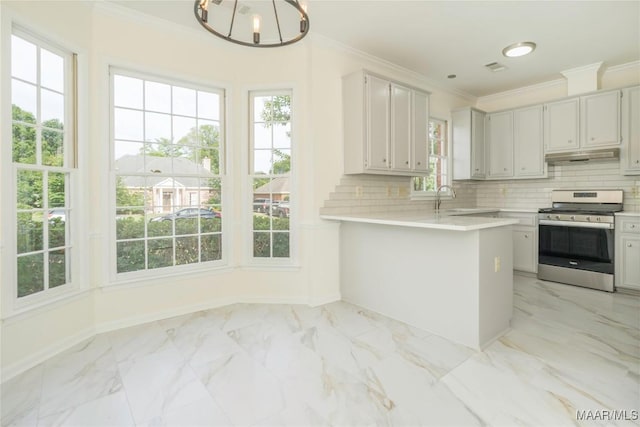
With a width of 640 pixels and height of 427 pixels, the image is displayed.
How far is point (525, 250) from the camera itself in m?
4.69

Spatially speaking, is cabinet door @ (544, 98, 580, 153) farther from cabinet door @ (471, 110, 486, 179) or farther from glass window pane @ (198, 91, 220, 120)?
glass window pane @ (198, 91, 220, 120)

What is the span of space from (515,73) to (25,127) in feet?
17.7

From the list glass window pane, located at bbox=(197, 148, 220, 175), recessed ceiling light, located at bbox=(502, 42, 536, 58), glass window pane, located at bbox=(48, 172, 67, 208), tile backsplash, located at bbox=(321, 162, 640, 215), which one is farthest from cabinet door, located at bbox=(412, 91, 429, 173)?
glass window pane, located at bbox=(48, 172, 67, 208)

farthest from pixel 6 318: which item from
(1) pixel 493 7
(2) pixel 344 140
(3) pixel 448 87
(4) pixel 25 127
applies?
(3) pixel 448 87

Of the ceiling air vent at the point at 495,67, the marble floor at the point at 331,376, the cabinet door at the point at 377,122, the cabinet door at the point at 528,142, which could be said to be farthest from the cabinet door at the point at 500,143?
the marble floor at the point at 331,376

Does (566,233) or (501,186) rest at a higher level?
(501,186)

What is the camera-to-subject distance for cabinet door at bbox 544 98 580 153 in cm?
439

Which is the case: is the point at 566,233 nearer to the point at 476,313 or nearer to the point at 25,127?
the point at 476,313

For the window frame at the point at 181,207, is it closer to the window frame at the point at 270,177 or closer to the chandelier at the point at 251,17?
the window frame at the point at 270,177

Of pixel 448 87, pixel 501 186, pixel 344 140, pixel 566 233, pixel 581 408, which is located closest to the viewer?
pixel 581 408

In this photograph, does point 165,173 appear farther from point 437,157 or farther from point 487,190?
point 487,190

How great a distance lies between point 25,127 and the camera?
2342 mm

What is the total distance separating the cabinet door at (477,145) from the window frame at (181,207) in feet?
12.0

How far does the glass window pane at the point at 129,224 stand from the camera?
2969mm
